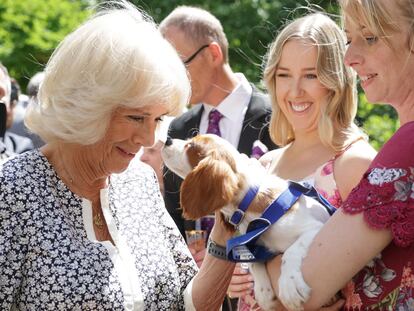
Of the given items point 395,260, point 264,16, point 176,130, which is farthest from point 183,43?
point 264,16

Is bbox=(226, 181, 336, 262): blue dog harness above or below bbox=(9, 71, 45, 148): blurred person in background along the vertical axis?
above

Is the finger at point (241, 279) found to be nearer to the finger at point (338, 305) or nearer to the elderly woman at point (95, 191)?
the elderly woman at point (95, 191)

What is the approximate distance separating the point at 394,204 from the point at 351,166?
109 centimetres

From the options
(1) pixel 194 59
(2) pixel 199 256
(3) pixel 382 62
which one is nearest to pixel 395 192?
(3) pixel 382 62

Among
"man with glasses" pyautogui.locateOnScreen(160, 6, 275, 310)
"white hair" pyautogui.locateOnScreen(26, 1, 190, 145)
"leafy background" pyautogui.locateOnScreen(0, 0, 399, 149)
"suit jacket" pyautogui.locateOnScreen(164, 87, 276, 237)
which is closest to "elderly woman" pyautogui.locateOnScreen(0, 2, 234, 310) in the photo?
"white hair" pyautogui.locateOnScreen(26, 1, 190, 145)

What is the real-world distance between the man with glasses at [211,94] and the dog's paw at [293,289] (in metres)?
2.65

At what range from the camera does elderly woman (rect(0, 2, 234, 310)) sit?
3.10 metres

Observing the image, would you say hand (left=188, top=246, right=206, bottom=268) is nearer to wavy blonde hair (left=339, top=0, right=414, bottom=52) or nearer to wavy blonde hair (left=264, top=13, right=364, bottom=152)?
wavy blonde hair (left=264, top=13, right=364, bottom=152)

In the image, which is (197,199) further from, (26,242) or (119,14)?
(119,14)

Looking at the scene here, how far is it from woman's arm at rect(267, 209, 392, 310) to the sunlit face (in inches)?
37.1

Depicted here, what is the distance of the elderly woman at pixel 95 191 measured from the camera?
3102 mm

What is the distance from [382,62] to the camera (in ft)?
9.12

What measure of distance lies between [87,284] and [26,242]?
0.93 feet

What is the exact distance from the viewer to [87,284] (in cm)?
313
